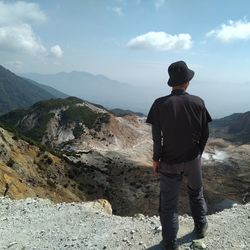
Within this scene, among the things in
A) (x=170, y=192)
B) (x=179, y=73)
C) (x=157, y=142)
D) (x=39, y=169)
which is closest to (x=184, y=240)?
(x=170, y=192)

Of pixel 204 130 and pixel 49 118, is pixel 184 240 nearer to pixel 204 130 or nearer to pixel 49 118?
pixel 204 130

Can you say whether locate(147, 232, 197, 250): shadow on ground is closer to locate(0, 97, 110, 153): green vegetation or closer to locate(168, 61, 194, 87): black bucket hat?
locate(168, 61, 194, 87): black bucket hat

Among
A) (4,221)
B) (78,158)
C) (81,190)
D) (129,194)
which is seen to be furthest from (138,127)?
(4,221)

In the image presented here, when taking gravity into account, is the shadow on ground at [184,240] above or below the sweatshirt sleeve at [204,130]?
below

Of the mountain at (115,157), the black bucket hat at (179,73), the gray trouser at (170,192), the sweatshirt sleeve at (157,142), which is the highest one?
the black bucket hat at (179,73)

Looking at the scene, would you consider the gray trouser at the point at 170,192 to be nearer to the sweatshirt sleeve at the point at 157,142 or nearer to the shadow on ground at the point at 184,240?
the sweatshirt sleeve at the point at 157,142

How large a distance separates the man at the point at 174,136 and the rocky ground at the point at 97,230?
1029 mm

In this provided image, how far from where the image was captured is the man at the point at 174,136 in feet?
26.7

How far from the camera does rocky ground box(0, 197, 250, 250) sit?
9.12 metres

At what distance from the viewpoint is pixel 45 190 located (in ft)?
139

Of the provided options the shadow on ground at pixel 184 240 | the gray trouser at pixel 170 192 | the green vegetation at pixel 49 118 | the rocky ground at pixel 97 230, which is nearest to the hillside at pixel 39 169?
the rocky ground at pixel 97 230

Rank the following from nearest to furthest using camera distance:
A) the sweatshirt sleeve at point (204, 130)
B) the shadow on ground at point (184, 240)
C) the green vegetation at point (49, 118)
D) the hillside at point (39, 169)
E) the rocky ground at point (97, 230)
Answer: the sweatshirt sleeve at point (204, 130), the shadow on ground at point (184, 240), the rocky ground at point (97, 230), the hillside at point (39, 169), the green vegetation at point (49, 118)

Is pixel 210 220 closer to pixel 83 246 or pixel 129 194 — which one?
pixel 83 246

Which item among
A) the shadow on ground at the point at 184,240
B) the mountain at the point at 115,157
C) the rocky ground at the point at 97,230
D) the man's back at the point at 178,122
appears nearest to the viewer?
the man's back at the point at 178,122
